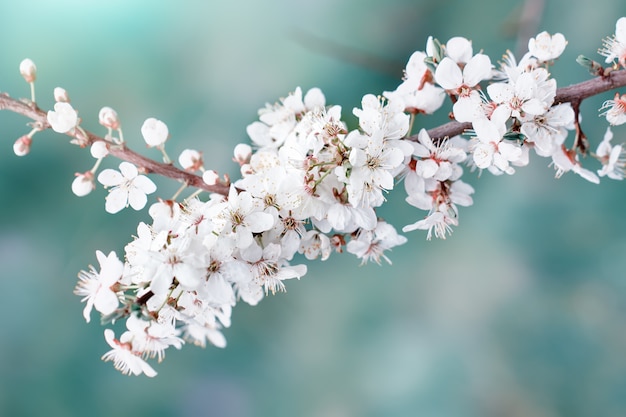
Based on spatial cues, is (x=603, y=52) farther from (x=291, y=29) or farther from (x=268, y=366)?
(x=268, y=366)

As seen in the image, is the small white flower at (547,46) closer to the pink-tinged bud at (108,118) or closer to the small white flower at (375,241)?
the small white flower at (375,241)


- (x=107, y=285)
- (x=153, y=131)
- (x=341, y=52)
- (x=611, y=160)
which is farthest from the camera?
(x=341, y=52)

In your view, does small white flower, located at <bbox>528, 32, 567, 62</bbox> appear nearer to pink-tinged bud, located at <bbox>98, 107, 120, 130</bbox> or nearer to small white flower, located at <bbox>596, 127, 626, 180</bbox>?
small white flower, located at <bbox>596, 127, 626, 180</bbox>

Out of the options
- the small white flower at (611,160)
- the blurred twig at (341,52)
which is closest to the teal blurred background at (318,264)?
the blurred twig at (341,52)

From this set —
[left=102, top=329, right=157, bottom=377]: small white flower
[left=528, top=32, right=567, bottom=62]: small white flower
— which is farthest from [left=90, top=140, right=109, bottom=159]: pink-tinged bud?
[left=528, top=32, right=567, bottom=62]: small white flower

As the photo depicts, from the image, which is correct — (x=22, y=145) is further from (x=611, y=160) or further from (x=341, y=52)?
(x=341, y=52)

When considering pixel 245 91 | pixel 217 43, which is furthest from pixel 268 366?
pixel 217 43

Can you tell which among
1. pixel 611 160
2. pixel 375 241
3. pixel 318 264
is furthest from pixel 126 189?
pixel 318 264
